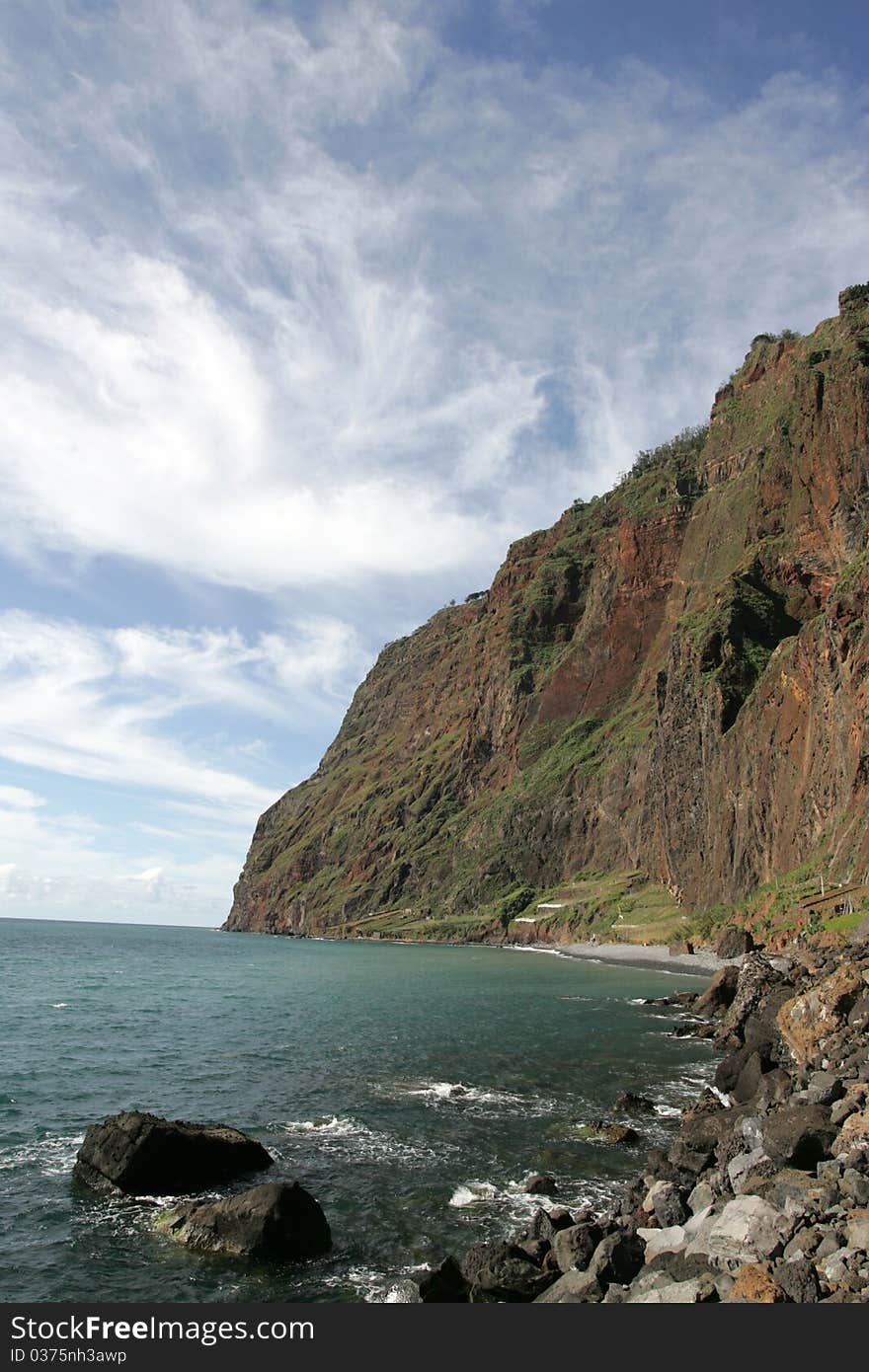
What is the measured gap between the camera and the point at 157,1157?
69.8 feet

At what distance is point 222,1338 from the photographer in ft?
37.3

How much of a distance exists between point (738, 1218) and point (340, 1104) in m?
19.6

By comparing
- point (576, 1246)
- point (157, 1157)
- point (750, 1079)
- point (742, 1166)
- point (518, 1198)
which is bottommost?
point (518, 1198)

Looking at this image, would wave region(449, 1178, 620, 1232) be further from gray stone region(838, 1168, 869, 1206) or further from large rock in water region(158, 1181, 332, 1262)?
gray stone region(838, 1168, 869, 1206)

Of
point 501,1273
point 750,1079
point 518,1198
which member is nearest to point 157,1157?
point 518,1198

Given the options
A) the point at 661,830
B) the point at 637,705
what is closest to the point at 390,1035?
the point at 661,830

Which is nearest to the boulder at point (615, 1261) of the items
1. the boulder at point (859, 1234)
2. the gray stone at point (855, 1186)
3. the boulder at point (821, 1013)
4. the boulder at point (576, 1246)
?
the boulder at point (576, 1246)

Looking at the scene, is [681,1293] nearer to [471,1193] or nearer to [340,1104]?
[471,1193]

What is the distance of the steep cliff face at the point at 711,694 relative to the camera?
83.4 m

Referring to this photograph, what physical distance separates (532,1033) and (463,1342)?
3734 cm

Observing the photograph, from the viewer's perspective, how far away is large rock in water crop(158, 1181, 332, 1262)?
1712 cm

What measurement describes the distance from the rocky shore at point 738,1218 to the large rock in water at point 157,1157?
27.6ft

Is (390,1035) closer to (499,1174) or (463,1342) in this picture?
(499,1174)

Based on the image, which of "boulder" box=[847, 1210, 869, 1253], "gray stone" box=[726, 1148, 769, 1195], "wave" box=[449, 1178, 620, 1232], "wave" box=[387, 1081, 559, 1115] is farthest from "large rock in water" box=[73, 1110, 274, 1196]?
"boulder" box=[847, 1210, 869, 1253]
